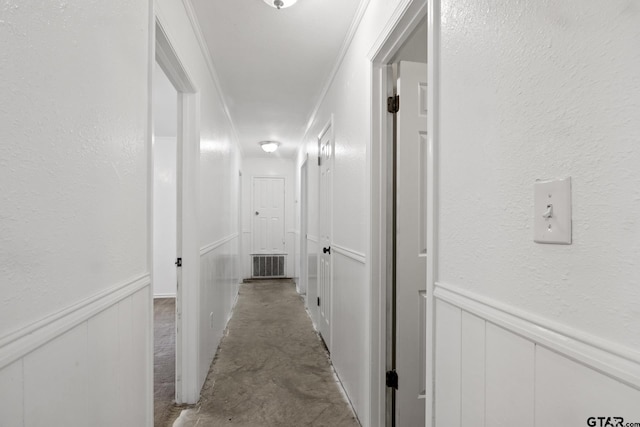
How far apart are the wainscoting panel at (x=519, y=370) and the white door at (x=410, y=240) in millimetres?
681

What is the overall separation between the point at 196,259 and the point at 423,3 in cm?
187

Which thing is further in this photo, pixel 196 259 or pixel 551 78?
pixel 196 259

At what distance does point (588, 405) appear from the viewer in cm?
57

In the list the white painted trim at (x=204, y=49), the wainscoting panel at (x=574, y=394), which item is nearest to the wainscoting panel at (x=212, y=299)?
Result: the white painted trim at (x=204, y=49)

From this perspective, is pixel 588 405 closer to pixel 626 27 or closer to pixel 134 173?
pixel 626 27

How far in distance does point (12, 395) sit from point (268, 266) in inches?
231

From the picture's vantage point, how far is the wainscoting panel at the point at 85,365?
2.08 feet

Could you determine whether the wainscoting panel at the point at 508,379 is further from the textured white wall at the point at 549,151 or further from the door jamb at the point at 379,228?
the door jamb at the point at 379,228

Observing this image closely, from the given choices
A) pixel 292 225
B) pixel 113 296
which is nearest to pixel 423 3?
pixel 113 296

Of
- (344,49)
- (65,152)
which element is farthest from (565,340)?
(344,49)

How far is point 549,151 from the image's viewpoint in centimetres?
64

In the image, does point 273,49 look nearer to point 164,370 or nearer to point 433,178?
point 433,178

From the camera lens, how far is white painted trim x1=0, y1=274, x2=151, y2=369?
60cm

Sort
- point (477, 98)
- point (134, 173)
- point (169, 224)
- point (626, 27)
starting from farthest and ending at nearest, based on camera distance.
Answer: point (169, 224) < point (134, 173) < point (477, 98) < point (626, 27)
